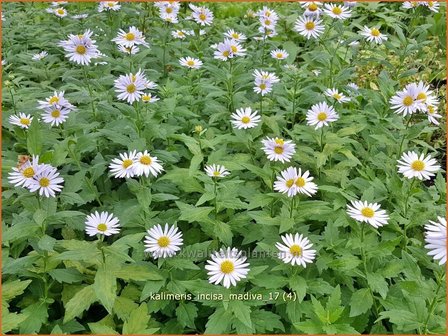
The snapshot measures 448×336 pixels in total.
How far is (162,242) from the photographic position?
2480 millimetres

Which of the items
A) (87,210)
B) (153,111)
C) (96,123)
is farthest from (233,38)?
(87,210)

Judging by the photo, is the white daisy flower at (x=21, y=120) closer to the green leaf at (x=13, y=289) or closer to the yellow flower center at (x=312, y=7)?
the green leaf at (x=13, y=289)

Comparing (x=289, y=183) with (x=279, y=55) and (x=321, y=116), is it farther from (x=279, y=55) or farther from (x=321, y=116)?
(x=279, y=55)

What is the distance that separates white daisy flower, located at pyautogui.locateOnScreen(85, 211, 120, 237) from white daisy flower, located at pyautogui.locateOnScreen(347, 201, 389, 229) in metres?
1.08

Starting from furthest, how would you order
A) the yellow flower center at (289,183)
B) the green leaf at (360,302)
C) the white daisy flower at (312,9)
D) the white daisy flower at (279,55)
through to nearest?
the white daisy flower at (279,55)
the white daisy flower at (312,9)
the yellow flower center at (289,183)
the green leaf at (360,302)

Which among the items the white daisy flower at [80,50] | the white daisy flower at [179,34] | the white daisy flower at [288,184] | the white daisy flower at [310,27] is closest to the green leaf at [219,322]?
Answer: the white daisy flower at [288,184]

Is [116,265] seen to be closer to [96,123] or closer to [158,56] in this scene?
[96,123]

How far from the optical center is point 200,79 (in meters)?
3.79

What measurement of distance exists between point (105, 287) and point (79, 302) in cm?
17

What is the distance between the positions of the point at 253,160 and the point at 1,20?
2.43m

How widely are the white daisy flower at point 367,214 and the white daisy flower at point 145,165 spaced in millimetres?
933

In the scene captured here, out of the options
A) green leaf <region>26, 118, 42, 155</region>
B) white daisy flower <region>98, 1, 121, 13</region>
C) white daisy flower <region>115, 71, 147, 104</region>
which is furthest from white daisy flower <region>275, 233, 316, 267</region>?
white daisy flower <region>98, 1, 121, 13</region>

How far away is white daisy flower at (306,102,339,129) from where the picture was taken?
9.95 feet

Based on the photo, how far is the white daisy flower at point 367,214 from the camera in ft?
8.11
